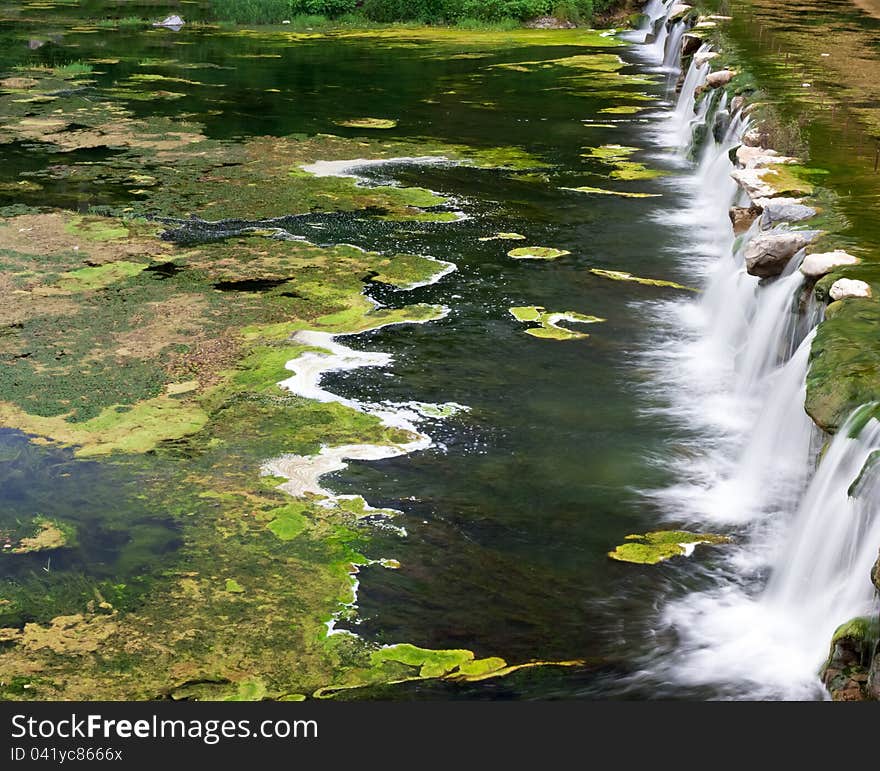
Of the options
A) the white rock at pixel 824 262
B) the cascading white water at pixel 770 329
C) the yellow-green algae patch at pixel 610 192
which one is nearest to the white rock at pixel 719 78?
the yellow-green algae patch at pixel 610 192

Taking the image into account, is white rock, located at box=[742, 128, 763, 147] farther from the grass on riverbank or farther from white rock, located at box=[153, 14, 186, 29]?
white rock, located at box=[153, 14, 186, 29]

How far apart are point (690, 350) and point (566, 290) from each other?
56.0 inches

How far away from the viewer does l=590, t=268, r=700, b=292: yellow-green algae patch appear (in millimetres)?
10258

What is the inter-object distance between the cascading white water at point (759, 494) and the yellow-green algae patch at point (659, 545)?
0.16 m

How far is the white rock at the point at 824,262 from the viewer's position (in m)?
7.86

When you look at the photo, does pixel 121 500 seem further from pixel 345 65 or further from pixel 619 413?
pixel 345 65

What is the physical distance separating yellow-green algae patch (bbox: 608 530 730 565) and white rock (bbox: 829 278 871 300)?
180 cm

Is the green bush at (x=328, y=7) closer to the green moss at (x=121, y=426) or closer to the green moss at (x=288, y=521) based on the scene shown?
the green moss at (x=121, y=426)

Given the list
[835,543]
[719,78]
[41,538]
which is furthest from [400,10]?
[835,543]

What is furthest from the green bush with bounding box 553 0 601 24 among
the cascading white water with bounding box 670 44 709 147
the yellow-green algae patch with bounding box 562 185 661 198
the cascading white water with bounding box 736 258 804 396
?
the cascading white water with bounding box 736 258 804 396

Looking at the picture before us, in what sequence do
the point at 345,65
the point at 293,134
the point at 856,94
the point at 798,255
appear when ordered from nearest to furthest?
the point at 798,255 < the point at 856,94 < the point at 293,134 < the point at 345,65

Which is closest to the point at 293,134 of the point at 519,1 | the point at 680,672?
the point at 680,672

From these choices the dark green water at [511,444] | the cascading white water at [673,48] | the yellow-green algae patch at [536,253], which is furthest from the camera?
the cascading white water at [673,48]

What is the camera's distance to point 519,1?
28.7m
